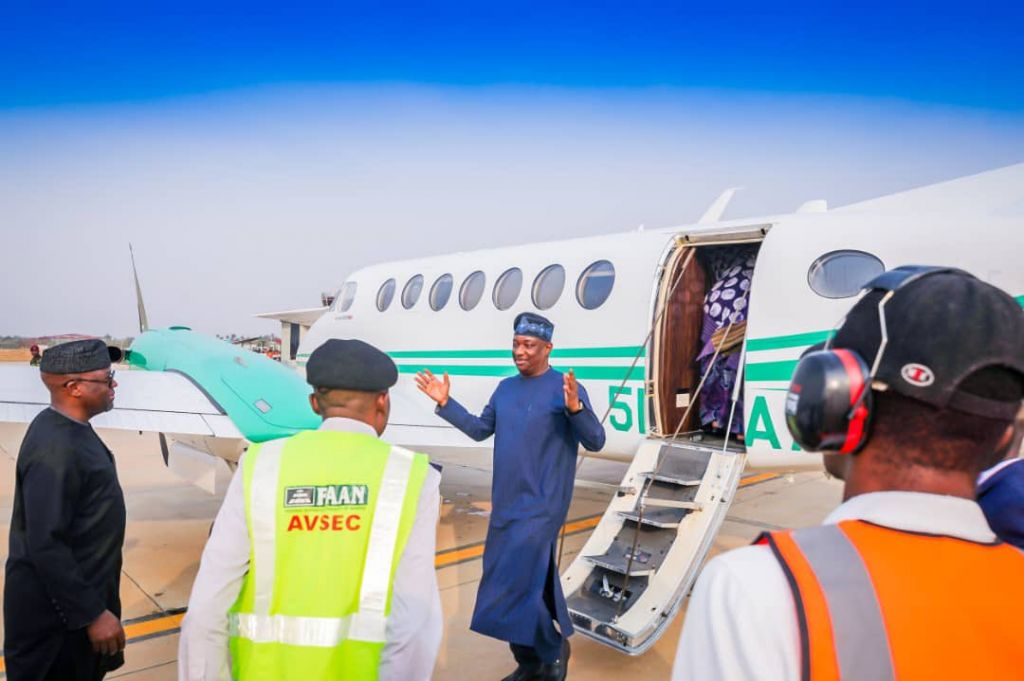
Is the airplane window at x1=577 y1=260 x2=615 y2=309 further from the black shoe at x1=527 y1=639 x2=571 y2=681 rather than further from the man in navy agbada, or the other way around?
the black shoe at x1=527 y1=639 x2=571 y2=681

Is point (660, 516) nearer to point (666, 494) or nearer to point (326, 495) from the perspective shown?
point (666, 494)

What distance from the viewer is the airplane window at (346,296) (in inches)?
417

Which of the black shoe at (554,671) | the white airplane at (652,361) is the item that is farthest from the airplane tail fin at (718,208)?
the black shoe at (554,671)

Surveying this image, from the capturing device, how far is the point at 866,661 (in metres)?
0.95

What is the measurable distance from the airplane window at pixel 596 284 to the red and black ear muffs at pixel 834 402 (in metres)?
5.56

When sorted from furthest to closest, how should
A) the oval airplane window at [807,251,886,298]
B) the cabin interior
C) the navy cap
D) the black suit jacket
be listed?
the cabin interior < the oval airplane window at [807,251,886,298] < the navy cap < the black suit jacket

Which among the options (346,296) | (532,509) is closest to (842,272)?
(532,509)

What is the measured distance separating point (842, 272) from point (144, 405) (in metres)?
5.68

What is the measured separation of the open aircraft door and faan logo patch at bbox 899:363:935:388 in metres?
3.52

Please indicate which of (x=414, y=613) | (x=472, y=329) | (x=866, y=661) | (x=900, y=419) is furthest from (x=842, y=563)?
(x=472, y=329)

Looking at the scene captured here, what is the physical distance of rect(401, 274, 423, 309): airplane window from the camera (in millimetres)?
9227

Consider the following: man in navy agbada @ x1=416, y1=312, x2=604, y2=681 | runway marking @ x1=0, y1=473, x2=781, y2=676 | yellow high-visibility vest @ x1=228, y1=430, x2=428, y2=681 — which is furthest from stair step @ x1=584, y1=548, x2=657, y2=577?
yellow high-visibility vest @ x1=228, y1=430, x2=428, y2=681

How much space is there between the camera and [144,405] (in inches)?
226

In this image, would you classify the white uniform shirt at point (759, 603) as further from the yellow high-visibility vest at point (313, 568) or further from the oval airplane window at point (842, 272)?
the oval airplane window at point (842, 272)
